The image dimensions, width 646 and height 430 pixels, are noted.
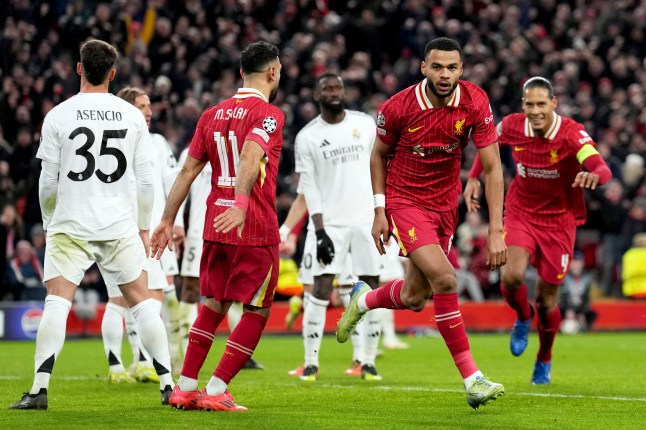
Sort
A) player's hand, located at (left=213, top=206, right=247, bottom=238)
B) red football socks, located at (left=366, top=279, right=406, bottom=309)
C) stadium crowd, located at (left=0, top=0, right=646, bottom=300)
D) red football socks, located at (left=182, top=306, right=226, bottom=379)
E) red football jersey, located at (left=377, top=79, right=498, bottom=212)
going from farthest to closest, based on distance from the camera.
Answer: stadium crowd, located at (left=0, top=0, right=646, bottom=300), red football socks, located at (left=366, top=279, right=406, bottom=309), red football jersey, located at (left=377, top=79, right=498, bottom=212), red football socks, located at (left=182, top=306, right=226, bottom=379), player's hand, located at (left=213, top=206, right=247, bottom=238)

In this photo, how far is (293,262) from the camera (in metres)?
20.9

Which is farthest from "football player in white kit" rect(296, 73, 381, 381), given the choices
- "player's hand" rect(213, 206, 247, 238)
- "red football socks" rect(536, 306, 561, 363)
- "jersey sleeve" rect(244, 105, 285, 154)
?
"player's hand" rect(213, 206, 247, 238)

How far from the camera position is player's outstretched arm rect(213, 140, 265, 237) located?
7.87 m

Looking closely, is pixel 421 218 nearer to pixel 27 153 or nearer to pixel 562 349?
pixel 562 349

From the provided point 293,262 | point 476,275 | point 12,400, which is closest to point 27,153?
point 293,262

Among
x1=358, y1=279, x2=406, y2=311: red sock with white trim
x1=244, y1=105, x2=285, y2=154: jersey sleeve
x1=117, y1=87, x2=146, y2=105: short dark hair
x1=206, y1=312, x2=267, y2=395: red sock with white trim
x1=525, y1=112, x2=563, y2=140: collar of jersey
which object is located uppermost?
x1=117, y1=87, x2=146, y2=105: short dark hair

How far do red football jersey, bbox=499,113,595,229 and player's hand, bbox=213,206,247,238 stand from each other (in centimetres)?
434

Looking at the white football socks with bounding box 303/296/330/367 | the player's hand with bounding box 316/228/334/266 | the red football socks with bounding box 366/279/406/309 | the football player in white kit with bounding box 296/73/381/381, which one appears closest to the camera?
the red football socks with bounding box 366/279/406/309

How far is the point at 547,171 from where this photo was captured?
1137 centimetres

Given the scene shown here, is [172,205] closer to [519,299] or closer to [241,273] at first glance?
[241,273]

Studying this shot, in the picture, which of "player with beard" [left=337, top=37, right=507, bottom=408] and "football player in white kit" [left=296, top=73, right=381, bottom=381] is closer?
"player with beard" [left=337, top=37, right=507, bottom=408]

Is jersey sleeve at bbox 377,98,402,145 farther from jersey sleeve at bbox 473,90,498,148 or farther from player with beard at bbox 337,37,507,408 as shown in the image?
jersey sleeve at bbox 473,90,498,148

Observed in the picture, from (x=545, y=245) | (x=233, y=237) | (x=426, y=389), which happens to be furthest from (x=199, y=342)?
(x=545, y=245)

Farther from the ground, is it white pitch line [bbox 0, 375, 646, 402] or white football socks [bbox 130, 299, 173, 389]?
white football socks [bbox 130, 299, 173, 389]
